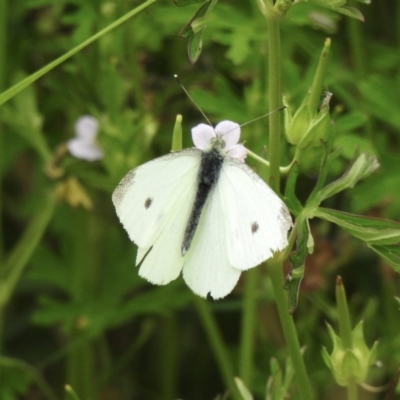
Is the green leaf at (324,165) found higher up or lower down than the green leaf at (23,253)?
higher up

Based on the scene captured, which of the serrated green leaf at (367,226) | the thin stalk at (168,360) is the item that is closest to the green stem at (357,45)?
the thin stalk at (168,360)

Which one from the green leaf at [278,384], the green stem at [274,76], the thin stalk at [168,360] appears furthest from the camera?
the thin stalk at [168,360]

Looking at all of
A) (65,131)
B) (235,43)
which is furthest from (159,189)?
(65,131)

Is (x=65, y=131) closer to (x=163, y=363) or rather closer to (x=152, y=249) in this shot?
(x=163, y=363)

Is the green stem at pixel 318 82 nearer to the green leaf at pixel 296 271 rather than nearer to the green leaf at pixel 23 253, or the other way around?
the green leaf at pixel 296 271

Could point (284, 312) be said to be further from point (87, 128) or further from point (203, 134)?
point (87, 128)

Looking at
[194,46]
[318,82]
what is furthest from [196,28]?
[318,82]
